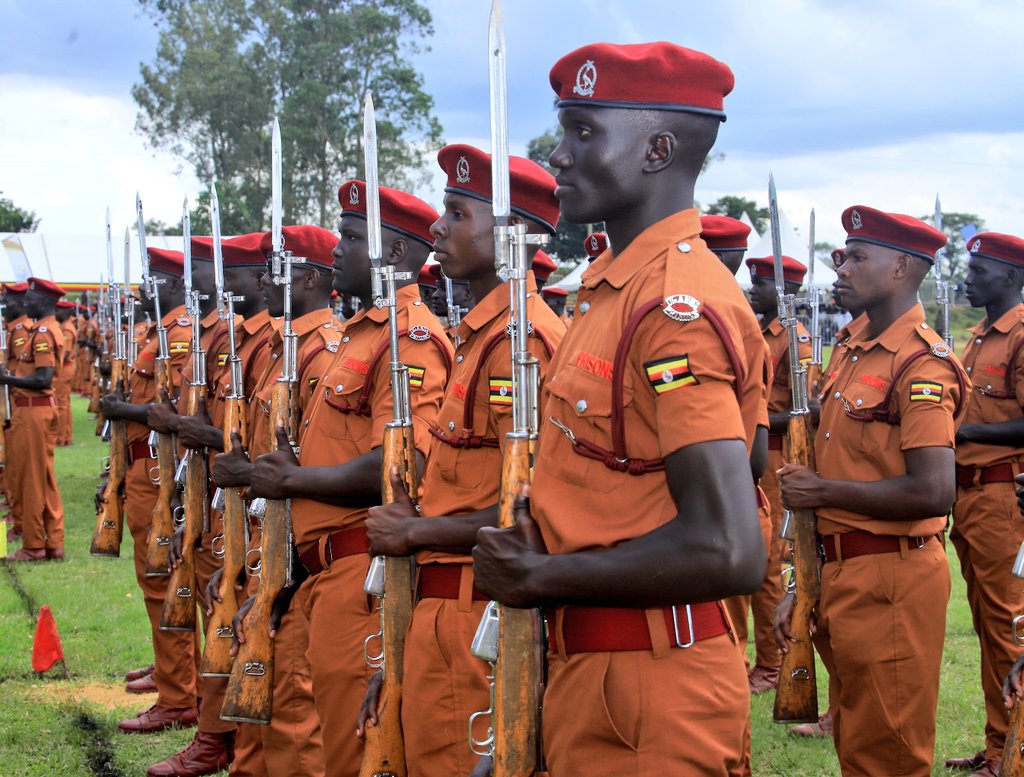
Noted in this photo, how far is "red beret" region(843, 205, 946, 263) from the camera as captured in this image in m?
4.91

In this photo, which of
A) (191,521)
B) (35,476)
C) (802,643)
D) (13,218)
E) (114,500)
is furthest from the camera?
(13,218)

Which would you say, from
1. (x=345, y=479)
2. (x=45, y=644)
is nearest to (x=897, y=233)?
(x=345, y=479)

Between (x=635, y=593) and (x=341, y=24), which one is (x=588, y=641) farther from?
(x=341, y=24)

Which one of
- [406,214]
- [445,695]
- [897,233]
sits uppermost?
[406,214]

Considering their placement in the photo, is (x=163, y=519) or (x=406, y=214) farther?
(x=163, y=519)

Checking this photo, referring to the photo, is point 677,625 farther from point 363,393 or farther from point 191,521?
point 191,521

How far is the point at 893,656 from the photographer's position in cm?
449

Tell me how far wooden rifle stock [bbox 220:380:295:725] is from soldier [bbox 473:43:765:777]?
7.18 feet

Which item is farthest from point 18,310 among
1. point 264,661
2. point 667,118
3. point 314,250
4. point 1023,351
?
point 667,118

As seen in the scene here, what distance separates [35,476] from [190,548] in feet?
20.5

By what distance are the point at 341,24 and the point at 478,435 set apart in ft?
120

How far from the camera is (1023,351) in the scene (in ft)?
20.1

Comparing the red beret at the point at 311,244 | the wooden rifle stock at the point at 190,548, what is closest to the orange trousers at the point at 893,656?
the red beret at the point at 311,244

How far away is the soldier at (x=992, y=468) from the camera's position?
5805 millimetres
